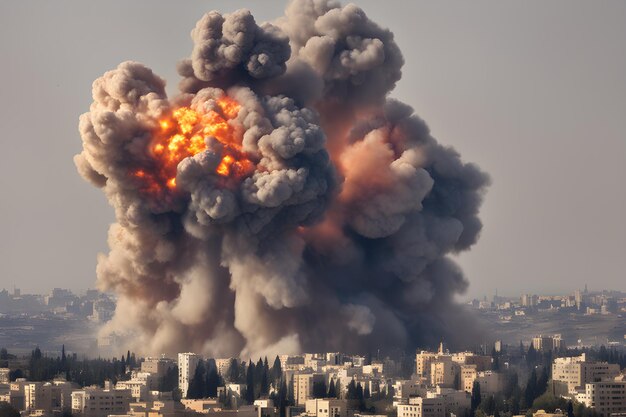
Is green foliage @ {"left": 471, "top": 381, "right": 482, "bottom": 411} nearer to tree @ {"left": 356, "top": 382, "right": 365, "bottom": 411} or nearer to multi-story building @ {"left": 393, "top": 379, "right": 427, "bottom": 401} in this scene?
multi-story building @ {"left": 393, "top": 379, "right": 427, "bottom": 401}

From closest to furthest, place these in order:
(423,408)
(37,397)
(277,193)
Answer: (423,408) < (37,397) < (277,193)

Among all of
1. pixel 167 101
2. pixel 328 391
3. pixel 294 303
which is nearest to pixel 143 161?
pixel 167 101

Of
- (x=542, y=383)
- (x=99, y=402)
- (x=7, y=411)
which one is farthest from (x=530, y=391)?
(x=7, y=411)

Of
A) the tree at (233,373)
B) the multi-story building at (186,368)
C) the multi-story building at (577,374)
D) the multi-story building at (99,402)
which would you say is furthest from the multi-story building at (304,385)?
the multi-story building at (577,374)

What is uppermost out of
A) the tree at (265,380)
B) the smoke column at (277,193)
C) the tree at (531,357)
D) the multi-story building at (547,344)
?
the smoke column at (277,193)

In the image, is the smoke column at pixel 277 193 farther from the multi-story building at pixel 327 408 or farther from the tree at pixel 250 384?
the multi-story building at pixel 327 408

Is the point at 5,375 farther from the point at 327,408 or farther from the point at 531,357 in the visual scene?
the point at 531,357
